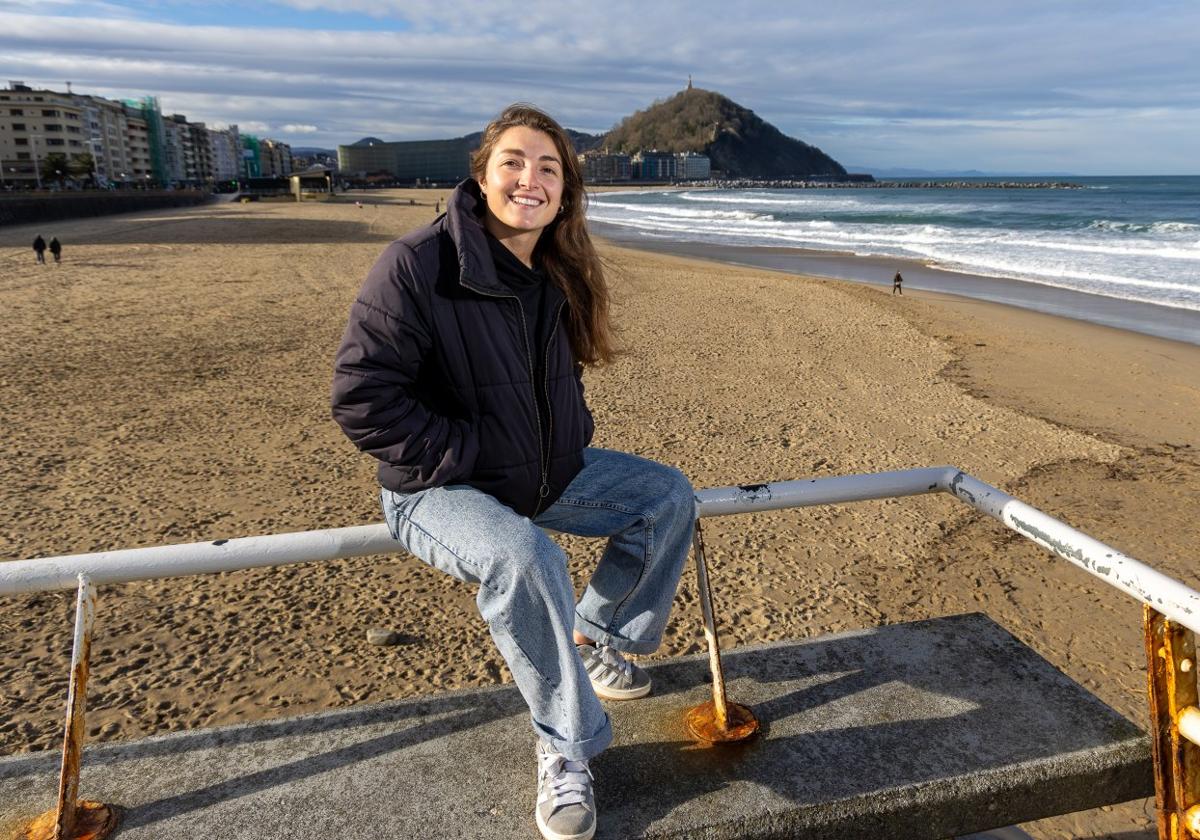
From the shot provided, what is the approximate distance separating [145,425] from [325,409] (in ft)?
4.91

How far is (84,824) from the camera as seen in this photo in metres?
1.74

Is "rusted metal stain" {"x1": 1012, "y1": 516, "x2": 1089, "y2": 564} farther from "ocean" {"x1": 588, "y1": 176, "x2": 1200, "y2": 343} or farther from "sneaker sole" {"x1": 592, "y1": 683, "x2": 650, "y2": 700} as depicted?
"ocean" {"x1": 588, "y1": 176, "x2": 1200, "y2": 343}

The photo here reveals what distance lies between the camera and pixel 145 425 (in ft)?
24.0

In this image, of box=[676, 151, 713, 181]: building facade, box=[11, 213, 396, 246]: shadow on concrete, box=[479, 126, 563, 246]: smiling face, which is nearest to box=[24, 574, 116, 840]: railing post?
box=[479, 126, 563, 246]: smiling face

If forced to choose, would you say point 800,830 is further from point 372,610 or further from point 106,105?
point 106,105

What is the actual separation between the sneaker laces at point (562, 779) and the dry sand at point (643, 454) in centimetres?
194

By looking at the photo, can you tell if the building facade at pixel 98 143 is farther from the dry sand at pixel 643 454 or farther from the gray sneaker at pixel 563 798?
the gray sneaker at pixel 563 798

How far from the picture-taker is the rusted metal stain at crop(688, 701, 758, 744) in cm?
204

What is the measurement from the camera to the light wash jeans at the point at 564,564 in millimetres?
1768

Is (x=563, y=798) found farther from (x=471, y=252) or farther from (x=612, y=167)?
(x=612, y=167)

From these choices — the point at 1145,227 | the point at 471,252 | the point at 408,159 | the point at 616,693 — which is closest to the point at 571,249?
the point at 471,252

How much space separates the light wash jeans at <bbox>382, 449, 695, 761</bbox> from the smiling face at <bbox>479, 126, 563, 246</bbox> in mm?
653

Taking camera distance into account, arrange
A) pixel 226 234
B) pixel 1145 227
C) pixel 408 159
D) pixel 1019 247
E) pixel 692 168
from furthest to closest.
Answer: pixel 692 168 → pixel 408 159 → pixel 1145 227 → pixel 1019 247 → pixel 226 234

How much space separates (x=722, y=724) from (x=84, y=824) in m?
1.41
